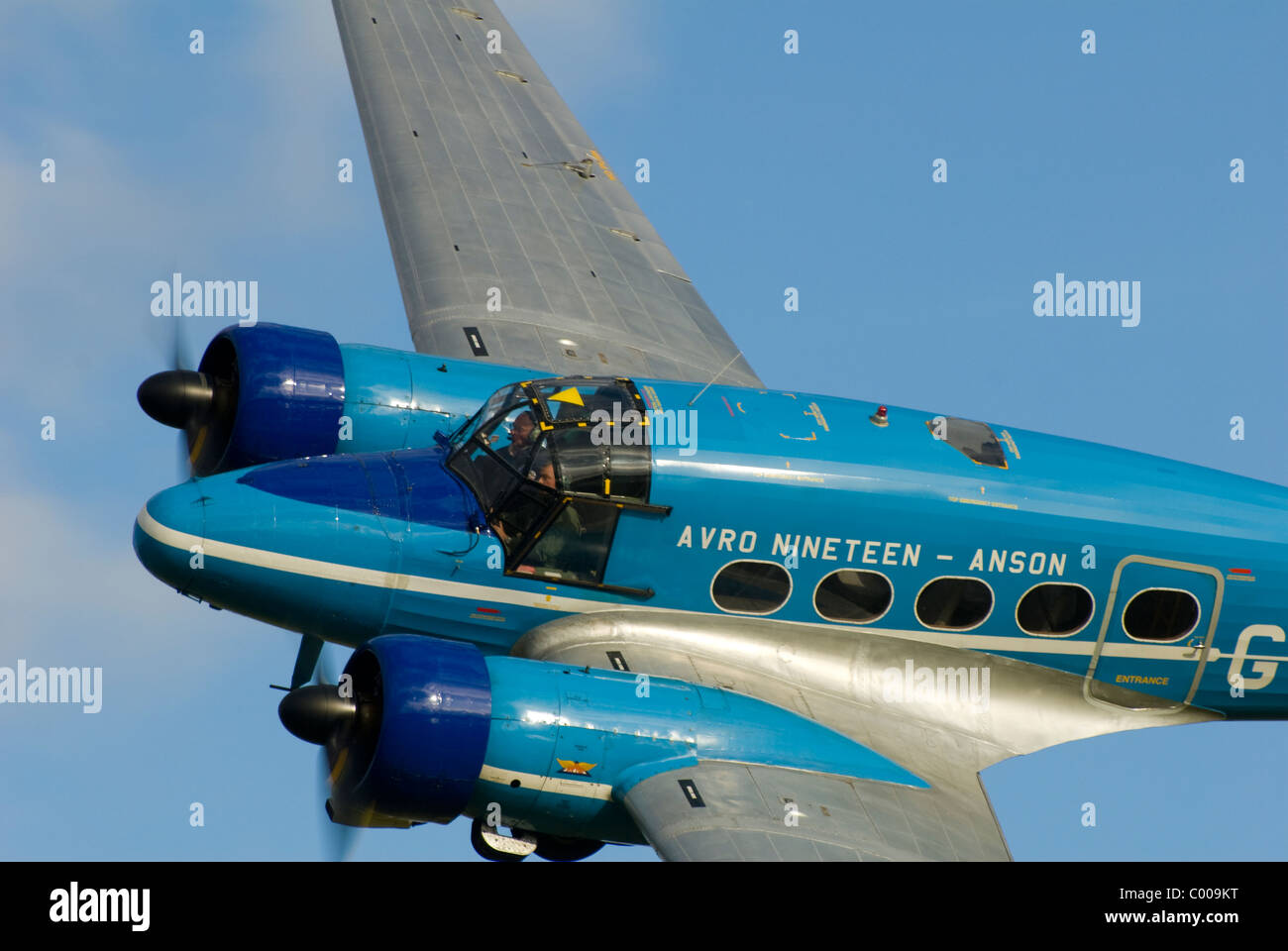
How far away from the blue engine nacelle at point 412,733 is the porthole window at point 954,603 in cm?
687

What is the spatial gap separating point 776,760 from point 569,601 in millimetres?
3726

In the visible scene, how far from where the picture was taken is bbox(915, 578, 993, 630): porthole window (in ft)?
83.0

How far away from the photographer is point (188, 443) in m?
28.3

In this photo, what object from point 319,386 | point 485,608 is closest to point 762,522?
point 485,608

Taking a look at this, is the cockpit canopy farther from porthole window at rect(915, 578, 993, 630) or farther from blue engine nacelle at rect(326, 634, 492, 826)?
porthole window at rect(915, 578, 993, 630)

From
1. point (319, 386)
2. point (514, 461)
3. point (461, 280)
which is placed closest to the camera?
point (514, 461)

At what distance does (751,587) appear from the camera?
24969 mm

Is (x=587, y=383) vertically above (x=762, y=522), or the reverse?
(x=587, y=383)

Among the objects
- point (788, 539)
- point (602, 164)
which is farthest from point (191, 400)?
point (602, 164)

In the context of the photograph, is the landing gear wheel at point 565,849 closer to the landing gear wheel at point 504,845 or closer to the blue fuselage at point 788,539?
the landing gear wheel at point 504,845

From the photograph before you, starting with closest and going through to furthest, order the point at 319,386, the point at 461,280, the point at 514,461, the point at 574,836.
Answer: the point at 574,836 → the point at 514,461 → the point at 319,386 → the point at 461,280

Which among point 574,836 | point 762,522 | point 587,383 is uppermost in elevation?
point 587,383

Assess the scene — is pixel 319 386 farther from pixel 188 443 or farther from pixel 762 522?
pixel 762 522

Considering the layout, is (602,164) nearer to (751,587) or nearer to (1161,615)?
(751,587)
